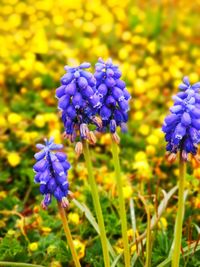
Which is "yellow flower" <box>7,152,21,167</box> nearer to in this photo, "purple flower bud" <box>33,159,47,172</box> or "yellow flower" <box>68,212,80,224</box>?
"yellow flower" <box>68,212,80,224</box>

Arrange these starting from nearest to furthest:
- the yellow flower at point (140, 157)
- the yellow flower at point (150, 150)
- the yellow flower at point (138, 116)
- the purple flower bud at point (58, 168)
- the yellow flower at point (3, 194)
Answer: the purple flower bud at point (58, 168) < the yellow flower at point (3, 194) < the yellow flower at point (140, 157) < the yellow flower at point (150, 150) < the yellow flower at point (138, 116)

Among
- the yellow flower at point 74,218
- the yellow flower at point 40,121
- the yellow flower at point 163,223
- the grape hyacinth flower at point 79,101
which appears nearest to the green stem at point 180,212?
the grape hyacinth flower at point 79,101

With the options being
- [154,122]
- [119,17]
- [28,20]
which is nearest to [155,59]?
[119,17]

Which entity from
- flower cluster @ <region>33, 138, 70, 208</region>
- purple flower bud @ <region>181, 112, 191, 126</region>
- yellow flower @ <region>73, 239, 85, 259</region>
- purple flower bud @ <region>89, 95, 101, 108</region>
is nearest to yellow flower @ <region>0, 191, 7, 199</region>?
yellow flower @ <region>73, 239, 85, 259</region>

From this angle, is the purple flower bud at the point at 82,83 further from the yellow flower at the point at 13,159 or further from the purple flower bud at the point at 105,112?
the yellow flower at the point at 13,159

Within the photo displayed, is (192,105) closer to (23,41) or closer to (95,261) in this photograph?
(95,261)

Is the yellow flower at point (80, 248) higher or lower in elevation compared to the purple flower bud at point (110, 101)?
lower

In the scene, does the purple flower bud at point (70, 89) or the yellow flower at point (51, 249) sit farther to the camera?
the yellow flower at point (51, 249)
